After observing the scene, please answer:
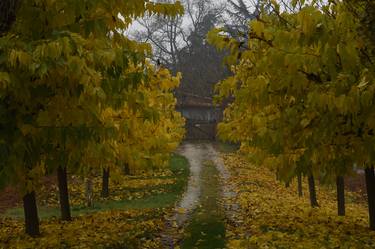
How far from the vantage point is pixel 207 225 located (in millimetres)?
12320

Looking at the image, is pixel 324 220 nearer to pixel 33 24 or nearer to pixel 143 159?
pixel 143 159

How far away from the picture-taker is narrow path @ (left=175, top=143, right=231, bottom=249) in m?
10.5

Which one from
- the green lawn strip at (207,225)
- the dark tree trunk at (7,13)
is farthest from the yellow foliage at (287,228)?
the dark tree trunk at (7,13)

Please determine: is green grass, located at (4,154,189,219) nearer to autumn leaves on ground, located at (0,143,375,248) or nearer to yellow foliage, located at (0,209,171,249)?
autumn leaves on ground, located at (0,143,375,248)

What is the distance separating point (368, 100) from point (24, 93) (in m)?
3.88

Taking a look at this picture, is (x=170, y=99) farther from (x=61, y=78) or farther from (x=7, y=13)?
(x=7, y=13)

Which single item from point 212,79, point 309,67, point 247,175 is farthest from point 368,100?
point 212,79

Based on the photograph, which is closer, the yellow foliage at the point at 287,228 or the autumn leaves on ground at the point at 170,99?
the autumn leaves on ground at the point at 170,99

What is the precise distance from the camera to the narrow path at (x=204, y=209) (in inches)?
415

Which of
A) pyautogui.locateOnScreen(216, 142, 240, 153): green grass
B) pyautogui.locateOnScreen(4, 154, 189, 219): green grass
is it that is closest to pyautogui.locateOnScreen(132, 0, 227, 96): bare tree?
pyautogui.locateOnScreen(216, 142, 240, 153): green grass

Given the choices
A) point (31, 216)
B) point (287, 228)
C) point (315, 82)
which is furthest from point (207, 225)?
point (315, 82)

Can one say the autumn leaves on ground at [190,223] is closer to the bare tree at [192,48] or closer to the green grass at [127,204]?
the green grass at [127,204]

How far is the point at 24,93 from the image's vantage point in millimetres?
5922

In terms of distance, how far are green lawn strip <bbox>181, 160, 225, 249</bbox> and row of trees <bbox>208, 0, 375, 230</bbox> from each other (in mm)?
2770
